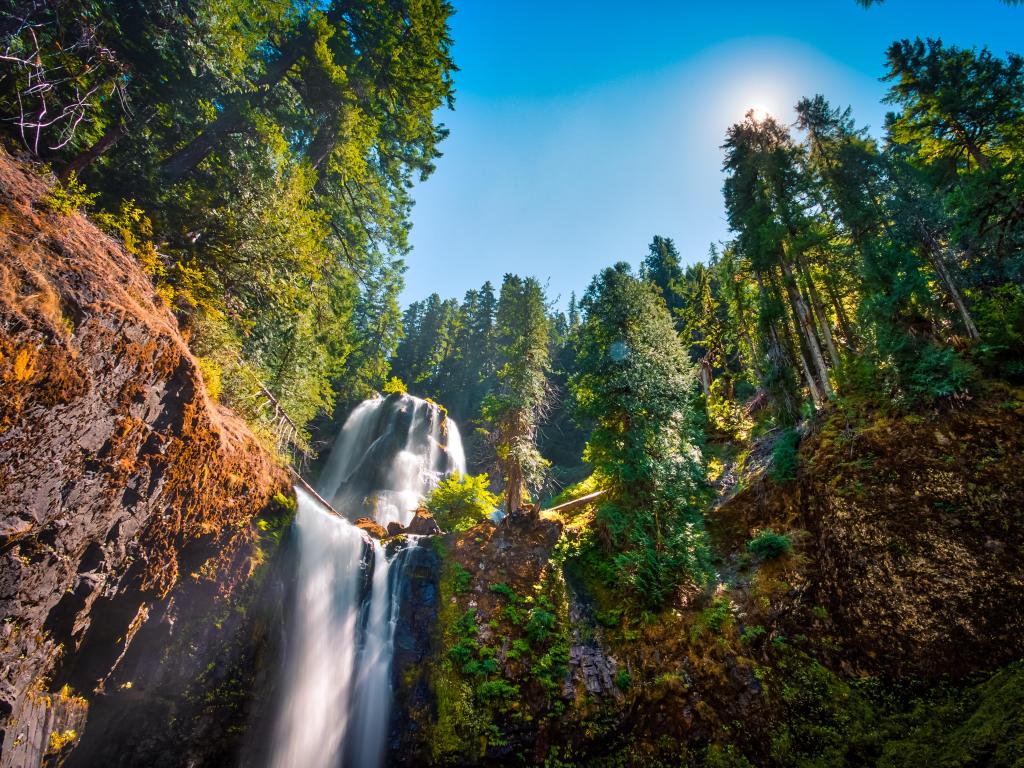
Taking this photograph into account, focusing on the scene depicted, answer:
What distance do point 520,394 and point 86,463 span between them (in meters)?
11.4

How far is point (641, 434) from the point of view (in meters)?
12.0

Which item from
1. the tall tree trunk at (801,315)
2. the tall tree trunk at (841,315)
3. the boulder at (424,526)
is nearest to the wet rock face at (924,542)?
the tall tree trunk at (801,315)

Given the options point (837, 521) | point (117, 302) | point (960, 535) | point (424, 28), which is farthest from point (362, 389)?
point (960, 535)

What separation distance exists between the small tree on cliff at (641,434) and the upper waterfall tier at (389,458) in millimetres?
13378

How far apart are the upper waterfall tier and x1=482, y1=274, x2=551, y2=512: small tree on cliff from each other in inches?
386

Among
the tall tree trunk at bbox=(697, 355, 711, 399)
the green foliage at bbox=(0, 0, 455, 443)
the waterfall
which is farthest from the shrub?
the green foliage at bbox=(0, 0, 455, 443)

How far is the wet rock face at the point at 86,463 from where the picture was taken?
16.7ft

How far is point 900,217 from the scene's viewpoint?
1575 cm

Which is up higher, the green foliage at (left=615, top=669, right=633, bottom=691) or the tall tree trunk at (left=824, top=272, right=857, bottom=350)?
the tall tree trunk at (left=824, top=272, right=857, bottom=350)

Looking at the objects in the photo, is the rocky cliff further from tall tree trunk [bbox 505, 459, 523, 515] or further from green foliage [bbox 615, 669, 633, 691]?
tall tree trunk [bbox 505, 459, 523, 515]

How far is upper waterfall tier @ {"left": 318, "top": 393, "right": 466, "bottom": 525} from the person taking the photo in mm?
23656

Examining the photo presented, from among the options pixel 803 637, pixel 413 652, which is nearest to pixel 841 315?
pixel 803 637

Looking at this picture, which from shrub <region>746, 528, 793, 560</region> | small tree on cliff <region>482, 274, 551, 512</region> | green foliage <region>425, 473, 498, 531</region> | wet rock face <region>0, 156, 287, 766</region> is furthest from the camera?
small tree on cliff <region>482, 274, 551, 512</region>

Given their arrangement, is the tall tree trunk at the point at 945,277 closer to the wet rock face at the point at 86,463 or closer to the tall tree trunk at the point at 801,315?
the tall tree trunk at the point at 801,315
